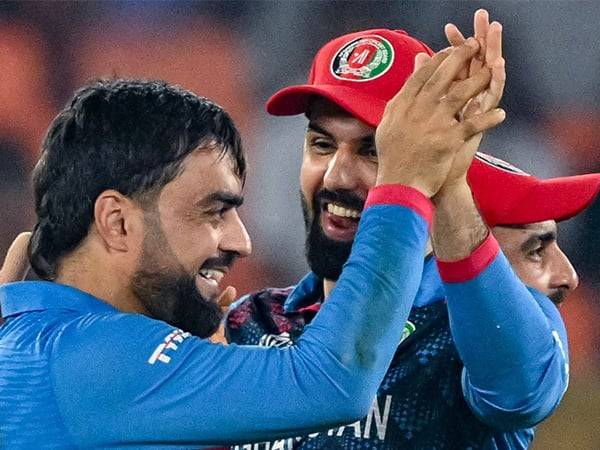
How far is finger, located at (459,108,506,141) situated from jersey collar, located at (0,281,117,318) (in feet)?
1.57

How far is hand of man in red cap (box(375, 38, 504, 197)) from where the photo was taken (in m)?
1.34

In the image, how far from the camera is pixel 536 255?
6.33 ft

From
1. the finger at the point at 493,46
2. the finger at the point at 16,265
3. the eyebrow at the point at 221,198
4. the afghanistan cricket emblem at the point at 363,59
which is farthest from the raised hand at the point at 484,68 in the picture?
the finger at the point at 16,265

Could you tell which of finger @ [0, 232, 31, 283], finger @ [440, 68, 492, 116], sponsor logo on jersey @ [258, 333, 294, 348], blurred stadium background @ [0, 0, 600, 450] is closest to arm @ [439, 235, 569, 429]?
finger @ [440, 68, 492, 116]

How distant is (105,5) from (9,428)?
2.92 m

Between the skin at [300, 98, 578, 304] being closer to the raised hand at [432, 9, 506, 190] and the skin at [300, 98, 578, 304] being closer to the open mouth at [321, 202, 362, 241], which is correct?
the open mouth at [321, 202, 362, 241]

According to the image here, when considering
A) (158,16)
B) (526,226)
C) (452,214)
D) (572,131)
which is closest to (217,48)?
(158,16)

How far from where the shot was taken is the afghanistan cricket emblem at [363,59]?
1.93 meters

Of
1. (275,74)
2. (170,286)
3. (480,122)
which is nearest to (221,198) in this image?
(170,286)

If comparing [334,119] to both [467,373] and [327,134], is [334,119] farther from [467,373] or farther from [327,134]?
[467,373]

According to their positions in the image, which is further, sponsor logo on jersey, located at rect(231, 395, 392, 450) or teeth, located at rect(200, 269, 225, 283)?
sponsor logo on jersey, located at rect(231, 395, 392, 450)

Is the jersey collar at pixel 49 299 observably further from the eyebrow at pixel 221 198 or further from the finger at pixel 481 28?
the finger at pixel 481 28

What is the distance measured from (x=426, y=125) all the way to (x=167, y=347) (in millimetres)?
386

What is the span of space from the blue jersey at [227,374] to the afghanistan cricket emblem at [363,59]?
0.64m
